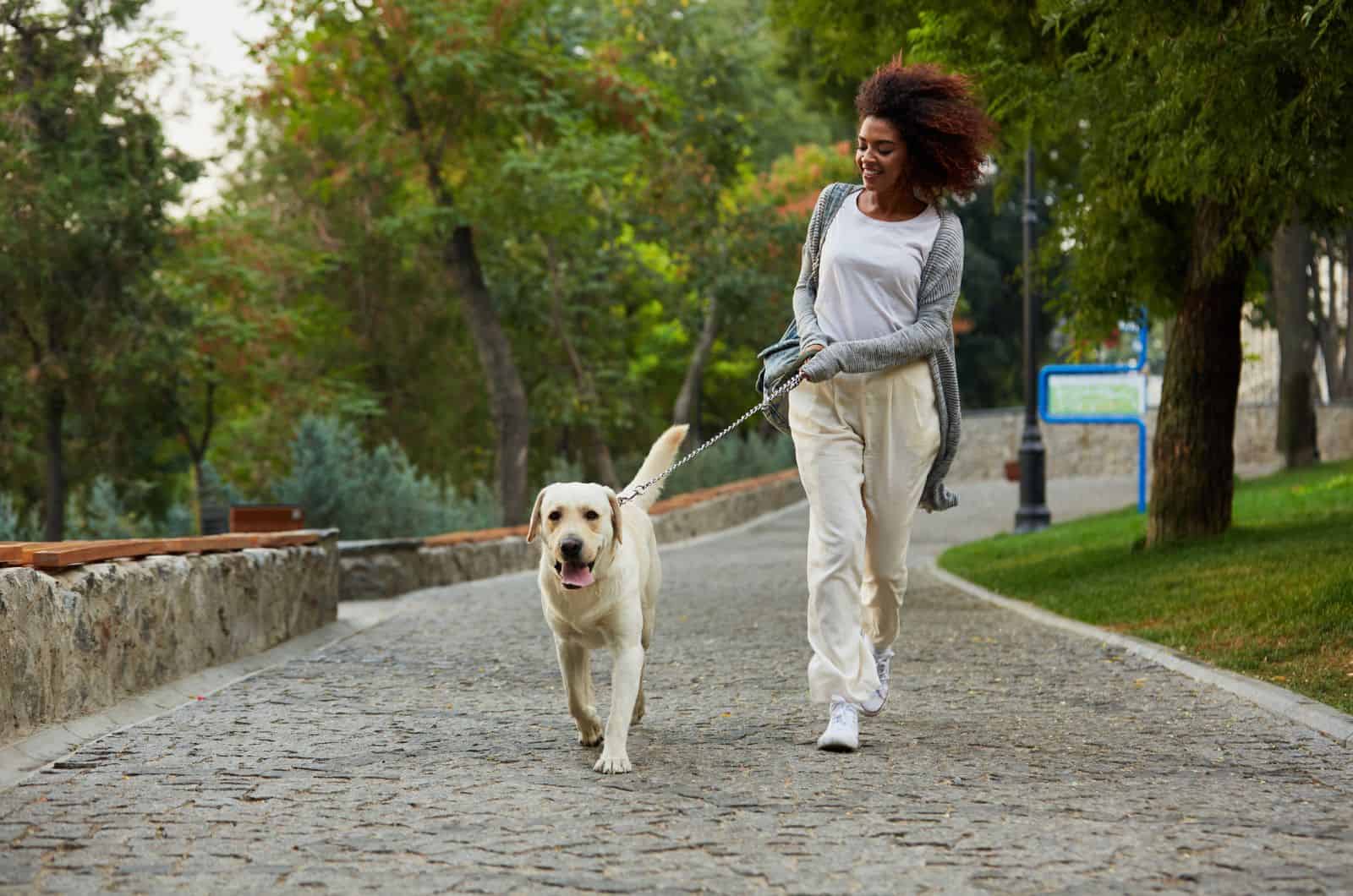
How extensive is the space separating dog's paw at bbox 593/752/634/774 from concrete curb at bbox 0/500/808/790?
1.97 m

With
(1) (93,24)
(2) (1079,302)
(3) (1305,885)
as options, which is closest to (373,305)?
(1) (93,24)

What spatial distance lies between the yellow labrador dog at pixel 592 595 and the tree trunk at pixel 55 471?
13.5 metres

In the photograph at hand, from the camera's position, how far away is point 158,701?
797 cm

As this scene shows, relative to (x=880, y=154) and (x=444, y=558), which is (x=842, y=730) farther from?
(x=444, y=558)

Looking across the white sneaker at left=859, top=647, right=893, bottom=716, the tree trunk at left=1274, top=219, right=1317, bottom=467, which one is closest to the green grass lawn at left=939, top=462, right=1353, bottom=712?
the white sneaker at left=859, top=647, right=893, bottom=716

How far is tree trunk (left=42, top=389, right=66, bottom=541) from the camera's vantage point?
18.8 meters

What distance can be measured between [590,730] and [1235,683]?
3322 mm

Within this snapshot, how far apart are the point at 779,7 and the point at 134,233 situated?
325 inches

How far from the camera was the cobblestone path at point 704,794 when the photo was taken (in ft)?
14.4

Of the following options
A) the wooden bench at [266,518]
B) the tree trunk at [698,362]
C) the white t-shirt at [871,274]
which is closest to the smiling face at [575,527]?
the white t-shirt at [871,274]

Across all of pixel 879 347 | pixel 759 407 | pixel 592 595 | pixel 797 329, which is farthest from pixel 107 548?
pixel 879 347

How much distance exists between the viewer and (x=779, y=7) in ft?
59.3

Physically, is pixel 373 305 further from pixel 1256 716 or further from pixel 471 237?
pixel 1256 716

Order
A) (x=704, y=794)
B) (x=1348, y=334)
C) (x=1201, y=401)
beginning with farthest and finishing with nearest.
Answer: (x=1348, y=334)
(x=1201, y=401)
(x=704, y=794)
